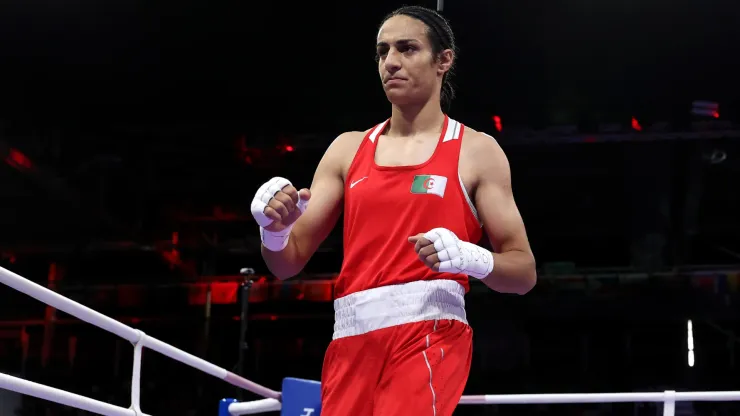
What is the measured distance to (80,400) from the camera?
175 cm

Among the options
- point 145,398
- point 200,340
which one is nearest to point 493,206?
point 145,398

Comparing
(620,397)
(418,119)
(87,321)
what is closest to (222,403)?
(87,321)

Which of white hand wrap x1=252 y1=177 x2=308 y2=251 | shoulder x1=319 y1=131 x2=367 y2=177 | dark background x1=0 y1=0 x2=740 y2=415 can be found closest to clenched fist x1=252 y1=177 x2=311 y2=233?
white hand wrap x1=252 y1=177 x2=308 y2=251

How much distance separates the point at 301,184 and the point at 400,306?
9.06 metres

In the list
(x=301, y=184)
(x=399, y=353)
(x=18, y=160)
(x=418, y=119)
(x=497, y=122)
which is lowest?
(x=399, y=353)

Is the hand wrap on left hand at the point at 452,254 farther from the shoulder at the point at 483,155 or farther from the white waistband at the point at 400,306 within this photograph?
the shoulder at the point at 483,155

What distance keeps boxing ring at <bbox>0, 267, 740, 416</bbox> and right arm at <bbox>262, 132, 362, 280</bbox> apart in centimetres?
44

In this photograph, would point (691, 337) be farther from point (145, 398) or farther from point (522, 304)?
point (145, 398)

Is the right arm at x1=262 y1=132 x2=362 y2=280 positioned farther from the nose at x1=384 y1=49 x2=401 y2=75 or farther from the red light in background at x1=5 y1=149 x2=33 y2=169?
the red light in background at x1=5 y1=149 x2=33 y2=169

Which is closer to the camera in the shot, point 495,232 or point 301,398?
point 495,232

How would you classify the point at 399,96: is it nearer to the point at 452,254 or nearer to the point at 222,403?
the point at 452,254

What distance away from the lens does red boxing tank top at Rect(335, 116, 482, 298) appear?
1538mm

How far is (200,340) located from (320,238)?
31.4ft

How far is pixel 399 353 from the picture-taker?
57.2 inches
